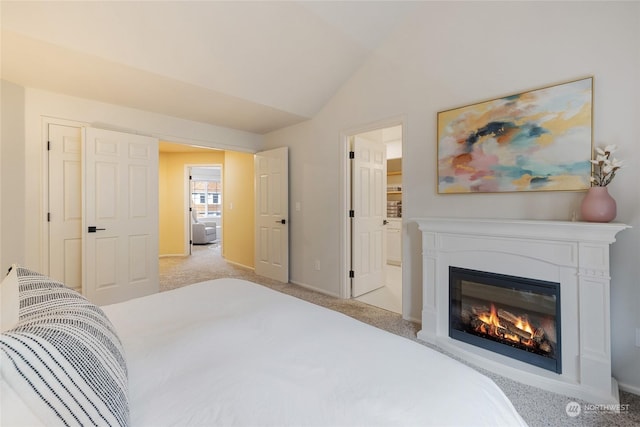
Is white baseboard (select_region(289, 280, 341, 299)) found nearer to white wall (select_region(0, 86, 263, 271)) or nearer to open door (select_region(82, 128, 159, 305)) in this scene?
open door (select_region(82, 128, 159, 305))

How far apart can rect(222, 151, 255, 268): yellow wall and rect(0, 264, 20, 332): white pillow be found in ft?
14.2

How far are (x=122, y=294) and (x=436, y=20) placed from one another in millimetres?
4503

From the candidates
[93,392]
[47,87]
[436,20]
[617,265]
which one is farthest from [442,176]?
[47,87]

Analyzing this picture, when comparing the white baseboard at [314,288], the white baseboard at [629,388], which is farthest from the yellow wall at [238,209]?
the white baseboard at [629,388]

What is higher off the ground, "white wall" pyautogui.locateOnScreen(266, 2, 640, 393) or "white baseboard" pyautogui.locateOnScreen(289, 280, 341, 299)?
"white wall" pyautogui.locateOnScreen(266, 2, 640, 393)

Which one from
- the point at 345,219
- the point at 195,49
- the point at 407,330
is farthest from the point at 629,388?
the point at 195,49

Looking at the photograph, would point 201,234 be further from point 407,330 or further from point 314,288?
point 407,330

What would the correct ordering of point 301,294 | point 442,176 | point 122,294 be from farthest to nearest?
point 301,294, point 122,294, point 442,176

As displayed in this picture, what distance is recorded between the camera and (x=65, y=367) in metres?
0.56

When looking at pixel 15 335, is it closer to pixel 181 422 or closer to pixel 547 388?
pixel 181 422

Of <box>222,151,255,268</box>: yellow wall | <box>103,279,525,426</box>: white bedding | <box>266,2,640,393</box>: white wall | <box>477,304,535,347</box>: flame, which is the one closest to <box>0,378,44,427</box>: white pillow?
Answer: <box>103,279,525,426</box>: white bedding

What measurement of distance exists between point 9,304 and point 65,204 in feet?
9.83

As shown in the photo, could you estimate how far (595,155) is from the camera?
185 centimetres

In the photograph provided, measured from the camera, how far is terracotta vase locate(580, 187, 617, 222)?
170 centimetres
